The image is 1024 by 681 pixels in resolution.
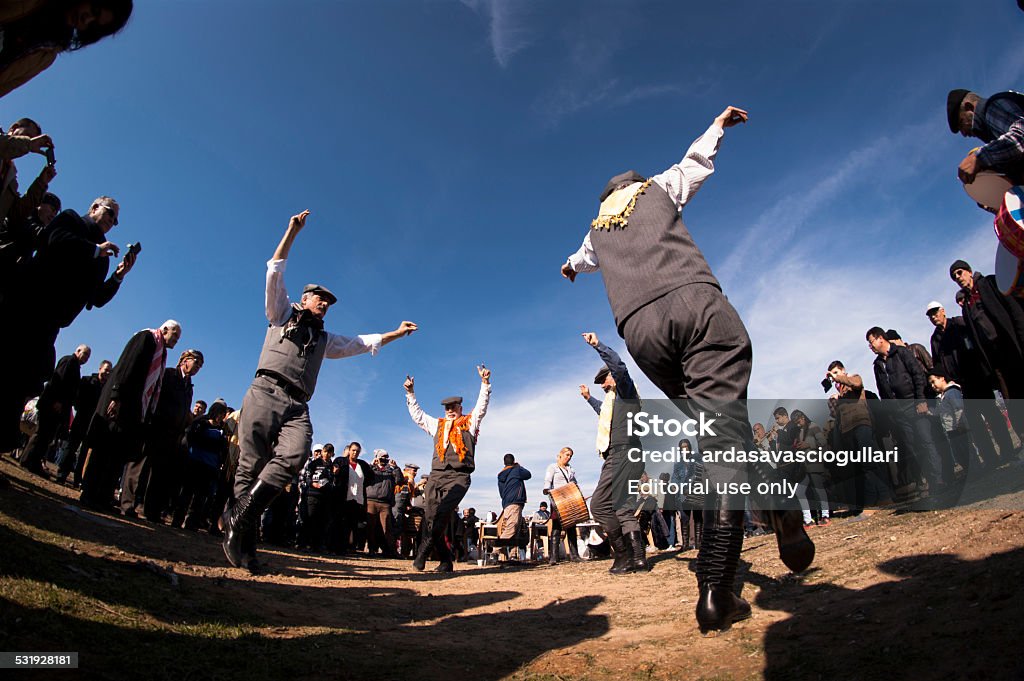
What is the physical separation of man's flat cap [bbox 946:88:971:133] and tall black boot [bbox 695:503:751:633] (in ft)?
9.15

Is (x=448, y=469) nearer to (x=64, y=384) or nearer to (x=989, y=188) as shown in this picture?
(x=64, y=384)

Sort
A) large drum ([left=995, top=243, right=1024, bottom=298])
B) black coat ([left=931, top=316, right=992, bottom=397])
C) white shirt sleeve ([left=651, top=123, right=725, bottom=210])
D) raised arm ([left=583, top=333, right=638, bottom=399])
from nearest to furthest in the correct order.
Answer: large drum ([left=995, top=243, right=1024, bottom=298]), white shirt sleeve ([left=651, top=123, right=725, bottom=210]), raised arm ([left=583, top=333, right=638, bottom=399]), black coat ([left=931, top=316, right=992, bottom=397])

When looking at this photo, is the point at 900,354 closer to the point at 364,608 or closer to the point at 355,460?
the point at 364,608

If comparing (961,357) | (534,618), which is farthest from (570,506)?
(961,357)

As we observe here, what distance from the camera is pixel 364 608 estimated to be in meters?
4.36

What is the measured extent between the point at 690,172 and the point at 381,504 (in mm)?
11923

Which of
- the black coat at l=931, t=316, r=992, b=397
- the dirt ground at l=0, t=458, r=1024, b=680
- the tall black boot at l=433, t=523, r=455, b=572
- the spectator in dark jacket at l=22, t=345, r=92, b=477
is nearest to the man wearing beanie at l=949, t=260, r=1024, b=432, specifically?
the black coat at l=931, t=316, r=992, b=397

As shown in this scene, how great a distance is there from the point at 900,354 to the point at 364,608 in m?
7.94

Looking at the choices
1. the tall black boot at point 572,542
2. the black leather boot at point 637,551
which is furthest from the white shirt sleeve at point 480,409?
the tall black boot at point 572,542

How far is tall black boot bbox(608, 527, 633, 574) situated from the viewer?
260 inches

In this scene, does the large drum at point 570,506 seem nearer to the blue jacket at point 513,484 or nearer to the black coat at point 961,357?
the blue jacket at point 513,484

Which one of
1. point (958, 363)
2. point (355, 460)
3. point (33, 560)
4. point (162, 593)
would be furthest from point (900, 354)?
point (355, 460)

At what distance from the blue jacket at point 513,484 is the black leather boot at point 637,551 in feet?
17.7

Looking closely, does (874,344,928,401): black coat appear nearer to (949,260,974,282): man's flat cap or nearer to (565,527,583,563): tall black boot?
(949,260,974,282): man's flat cap
